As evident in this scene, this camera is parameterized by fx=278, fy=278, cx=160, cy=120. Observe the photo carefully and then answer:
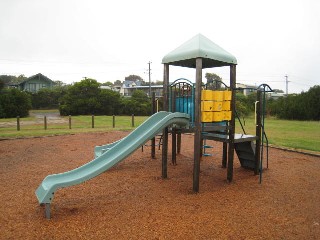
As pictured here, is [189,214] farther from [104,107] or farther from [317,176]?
[104,107]

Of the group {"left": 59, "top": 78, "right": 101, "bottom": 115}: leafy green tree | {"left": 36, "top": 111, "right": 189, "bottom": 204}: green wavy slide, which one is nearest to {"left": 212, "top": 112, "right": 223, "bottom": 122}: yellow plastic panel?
{"left": 36, "top": 111, "right": 189, "bottom": 204}: green wavy slide

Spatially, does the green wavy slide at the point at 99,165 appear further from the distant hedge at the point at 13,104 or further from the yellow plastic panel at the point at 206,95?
the distant hedge at the point at 13,104

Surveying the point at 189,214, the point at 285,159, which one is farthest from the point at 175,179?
the point at 285,159

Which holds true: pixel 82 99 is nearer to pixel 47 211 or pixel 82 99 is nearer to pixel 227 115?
pixel 227 115

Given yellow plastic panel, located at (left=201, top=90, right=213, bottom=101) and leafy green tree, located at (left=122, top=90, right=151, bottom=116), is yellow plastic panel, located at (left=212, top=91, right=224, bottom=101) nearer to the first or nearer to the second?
yellow plastic panel, located at (left=201, top=90, right=213, bottom=101)

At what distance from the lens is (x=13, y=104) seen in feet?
96.6

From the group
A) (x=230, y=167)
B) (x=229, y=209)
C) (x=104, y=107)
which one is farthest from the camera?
(x=104, y=107)

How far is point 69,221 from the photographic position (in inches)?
161

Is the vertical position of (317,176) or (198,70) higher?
(198,70)

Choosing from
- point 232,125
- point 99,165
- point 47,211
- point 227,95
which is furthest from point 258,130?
point 47,211

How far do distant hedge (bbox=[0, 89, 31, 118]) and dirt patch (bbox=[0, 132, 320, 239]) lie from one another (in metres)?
23.8

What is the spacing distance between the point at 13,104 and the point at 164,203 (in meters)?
29.3

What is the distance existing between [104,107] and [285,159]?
94.7ft

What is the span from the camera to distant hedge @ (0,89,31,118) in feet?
94.1
